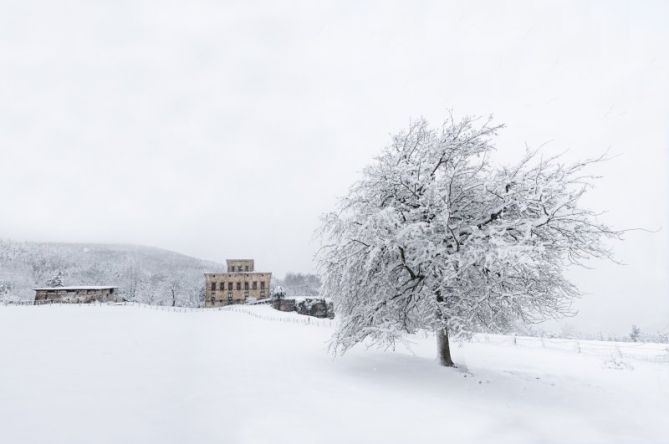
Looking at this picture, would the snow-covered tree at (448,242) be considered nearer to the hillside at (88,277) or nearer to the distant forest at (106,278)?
the distant forest at (106,278)

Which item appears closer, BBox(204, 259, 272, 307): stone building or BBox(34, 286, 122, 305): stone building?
BBox(34, 286, 122, 305): stone building

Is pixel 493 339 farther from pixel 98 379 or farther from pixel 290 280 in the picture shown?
pixel 290 280

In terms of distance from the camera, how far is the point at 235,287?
3282 inches

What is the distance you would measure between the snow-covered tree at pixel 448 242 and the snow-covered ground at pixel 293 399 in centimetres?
177

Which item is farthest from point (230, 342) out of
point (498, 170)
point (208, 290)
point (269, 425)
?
point (208, 290)

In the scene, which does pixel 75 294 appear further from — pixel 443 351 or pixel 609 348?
pixel 609 348

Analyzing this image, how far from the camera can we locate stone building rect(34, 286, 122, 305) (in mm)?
58094

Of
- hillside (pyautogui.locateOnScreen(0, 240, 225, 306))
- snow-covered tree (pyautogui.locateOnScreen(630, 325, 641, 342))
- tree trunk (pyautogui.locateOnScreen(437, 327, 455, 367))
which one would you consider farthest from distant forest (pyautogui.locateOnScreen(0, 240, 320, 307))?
tree trunk (pyautogui.locateOnScreen(437, 327, 455, 367))

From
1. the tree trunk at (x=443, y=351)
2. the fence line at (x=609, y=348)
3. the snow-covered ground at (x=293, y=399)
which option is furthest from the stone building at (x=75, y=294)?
the tree trunk at (x=443, y=351)

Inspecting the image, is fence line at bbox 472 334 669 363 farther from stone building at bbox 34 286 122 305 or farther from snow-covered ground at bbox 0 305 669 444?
stone building at bbox 34 286 122 305

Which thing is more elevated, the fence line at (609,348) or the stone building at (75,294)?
the stone building at (75,294)

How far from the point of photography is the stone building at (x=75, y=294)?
5809 cm

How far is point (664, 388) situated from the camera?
11102 millimetres

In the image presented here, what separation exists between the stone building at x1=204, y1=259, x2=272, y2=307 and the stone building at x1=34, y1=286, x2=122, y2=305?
23766 millimetres
